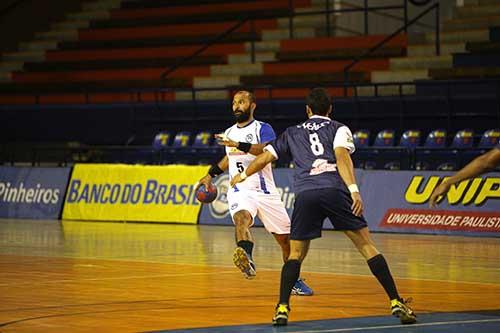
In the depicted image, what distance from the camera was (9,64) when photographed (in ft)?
136

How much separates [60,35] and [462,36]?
50.4 feet

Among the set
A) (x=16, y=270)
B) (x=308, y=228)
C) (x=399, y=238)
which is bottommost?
(x=399, y=238)

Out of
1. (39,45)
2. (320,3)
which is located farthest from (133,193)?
(39,45)

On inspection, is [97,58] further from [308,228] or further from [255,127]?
[308,228]

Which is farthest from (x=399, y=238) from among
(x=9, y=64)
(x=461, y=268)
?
(x=9, y=64)

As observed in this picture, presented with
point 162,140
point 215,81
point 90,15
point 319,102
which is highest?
point 319,102

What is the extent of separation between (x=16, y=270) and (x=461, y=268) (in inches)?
249

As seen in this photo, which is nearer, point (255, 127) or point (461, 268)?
point (255, 127)

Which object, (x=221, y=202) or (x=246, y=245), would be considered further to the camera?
(x=221, y=202)

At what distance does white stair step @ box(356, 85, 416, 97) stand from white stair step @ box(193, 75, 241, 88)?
4503 mm

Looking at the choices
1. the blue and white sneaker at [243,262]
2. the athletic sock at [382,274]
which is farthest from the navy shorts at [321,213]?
the blue and white sneaker at [243,262]

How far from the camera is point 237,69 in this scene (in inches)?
1422

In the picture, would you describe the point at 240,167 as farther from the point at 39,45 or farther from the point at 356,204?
the point at 39,45

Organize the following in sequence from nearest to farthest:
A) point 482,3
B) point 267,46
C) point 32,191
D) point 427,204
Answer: point 427,204 < point 32,191 < point 482,3 < point 267,46
